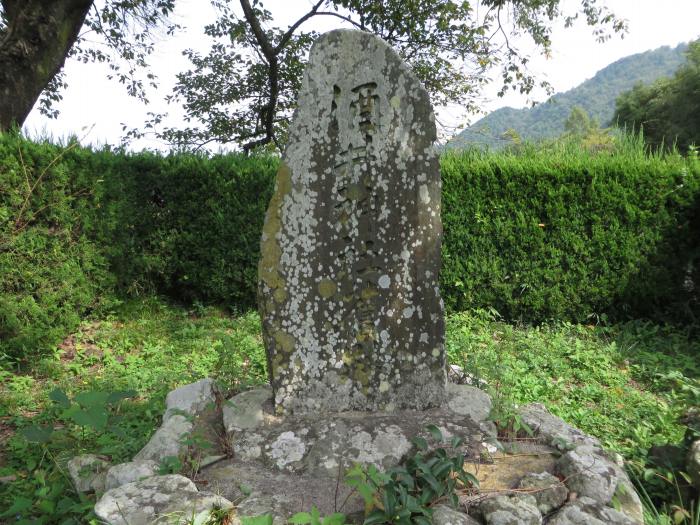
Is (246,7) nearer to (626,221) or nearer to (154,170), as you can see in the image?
(154,170)

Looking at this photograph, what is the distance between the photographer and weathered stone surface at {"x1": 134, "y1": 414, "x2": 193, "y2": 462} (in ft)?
8.71

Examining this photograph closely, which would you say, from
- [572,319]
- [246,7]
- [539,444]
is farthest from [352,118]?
[246,7]

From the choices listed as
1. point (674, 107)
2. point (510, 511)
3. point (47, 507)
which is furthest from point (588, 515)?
point (674, 107)

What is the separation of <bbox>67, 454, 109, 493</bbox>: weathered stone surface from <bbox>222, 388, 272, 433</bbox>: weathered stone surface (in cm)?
67

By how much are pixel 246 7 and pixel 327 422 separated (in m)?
9.51

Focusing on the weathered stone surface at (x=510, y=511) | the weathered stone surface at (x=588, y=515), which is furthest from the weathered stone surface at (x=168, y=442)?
the weathered stone surface at (x=588, y=515)

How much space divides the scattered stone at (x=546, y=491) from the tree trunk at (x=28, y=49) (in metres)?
7.55

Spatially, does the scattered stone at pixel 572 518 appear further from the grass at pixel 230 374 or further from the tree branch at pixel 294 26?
the tree branch at pixel 294 26

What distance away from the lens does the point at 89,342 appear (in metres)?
5.69

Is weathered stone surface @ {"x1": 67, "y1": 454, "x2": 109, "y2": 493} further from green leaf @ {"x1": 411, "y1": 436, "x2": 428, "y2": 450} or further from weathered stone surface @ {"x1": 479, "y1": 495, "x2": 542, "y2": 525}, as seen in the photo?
weathered stone surface @ {"x1": 479, "y1": 495, "x2": 542, "y2": 525}

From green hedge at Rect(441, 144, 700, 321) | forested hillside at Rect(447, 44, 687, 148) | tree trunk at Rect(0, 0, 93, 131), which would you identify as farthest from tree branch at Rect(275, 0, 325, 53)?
forested hillside at Rect(447, 44, 687, 148)

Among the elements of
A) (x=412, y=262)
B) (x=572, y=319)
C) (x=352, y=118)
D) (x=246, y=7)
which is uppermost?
(x=246, y=7)

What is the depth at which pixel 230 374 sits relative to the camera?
3568 mm

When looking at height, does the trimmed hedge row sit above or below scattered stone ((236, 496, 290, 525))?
above
